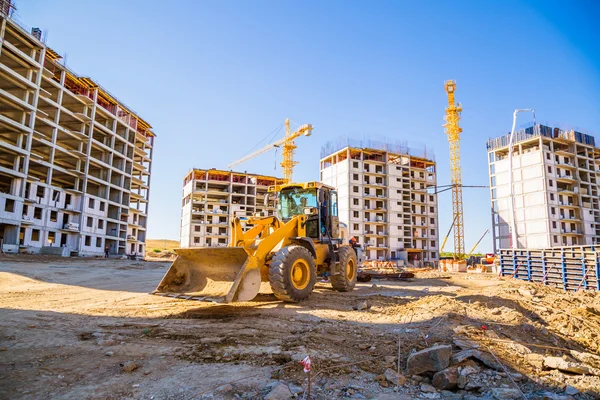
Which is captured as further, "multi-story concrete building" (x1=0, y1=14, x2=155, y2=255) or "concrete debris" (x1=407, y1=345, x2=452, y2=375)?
"multi-story concrete building" (x1=0, y1=14, x2=155, y2=255)

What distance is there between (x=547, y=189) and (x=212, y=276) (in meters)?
70.2

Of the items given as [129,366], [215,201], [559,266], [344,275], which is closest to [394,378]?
[129,366]

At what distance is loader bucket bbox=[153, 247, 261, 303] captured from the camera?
759cm

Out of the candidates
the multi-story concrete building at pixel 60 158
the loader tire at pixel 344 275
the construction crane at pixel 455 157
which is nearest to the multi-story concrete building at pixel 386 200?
the construction crane at pixel 455 157

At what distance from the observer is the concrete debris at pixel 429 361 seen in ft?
14.8

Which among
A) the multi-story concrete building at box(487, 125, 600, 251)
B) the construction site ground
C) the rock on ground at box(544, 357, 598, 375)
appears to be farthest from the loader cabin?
the multi-story concrete building at box(487, 125, 600, 251)

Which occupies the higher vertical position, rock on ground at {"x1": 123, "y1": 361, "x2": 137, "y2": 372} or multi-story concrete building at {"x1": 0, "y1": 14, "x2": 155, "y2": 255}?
multi-story concrete building at {"x1": 0, "y1": 14, "x2": 155, "y2": 255}

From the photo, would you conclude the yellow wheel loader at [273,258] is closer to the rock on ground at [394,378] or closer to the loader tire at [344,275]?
the loader tire at [344,275]

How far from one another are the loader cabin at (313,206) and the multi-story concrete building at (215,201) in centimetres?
6381

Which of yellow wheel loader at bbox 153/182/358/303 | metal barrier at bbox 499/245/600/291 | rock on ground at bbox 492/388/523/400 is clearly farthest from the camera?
metal barrier at bbox 499/245/600/291

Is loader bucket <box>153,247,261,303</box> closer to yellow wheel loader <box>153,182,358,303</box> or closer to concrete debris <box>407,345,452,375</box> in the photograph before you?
yellow wheel loader <box>153,182,358,303</box>

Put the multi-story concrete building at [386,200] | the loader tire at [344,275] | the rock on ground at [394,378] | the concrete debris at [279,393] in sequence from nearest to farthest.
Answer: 1. the concrete debris at [279,393]
2. the rock on ground at [394,378]
3. the loader tire at [344,275]
4. the multi-story concrete building at [386,200]

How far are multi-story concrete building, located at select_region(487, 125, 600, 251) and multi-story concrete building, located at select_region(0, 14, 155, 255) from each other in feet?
214

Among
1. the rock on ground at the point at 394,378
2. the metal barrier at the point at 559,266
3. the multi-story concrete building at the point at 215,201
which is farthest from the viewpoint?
the multi-story concrete building at the point at 215,201
